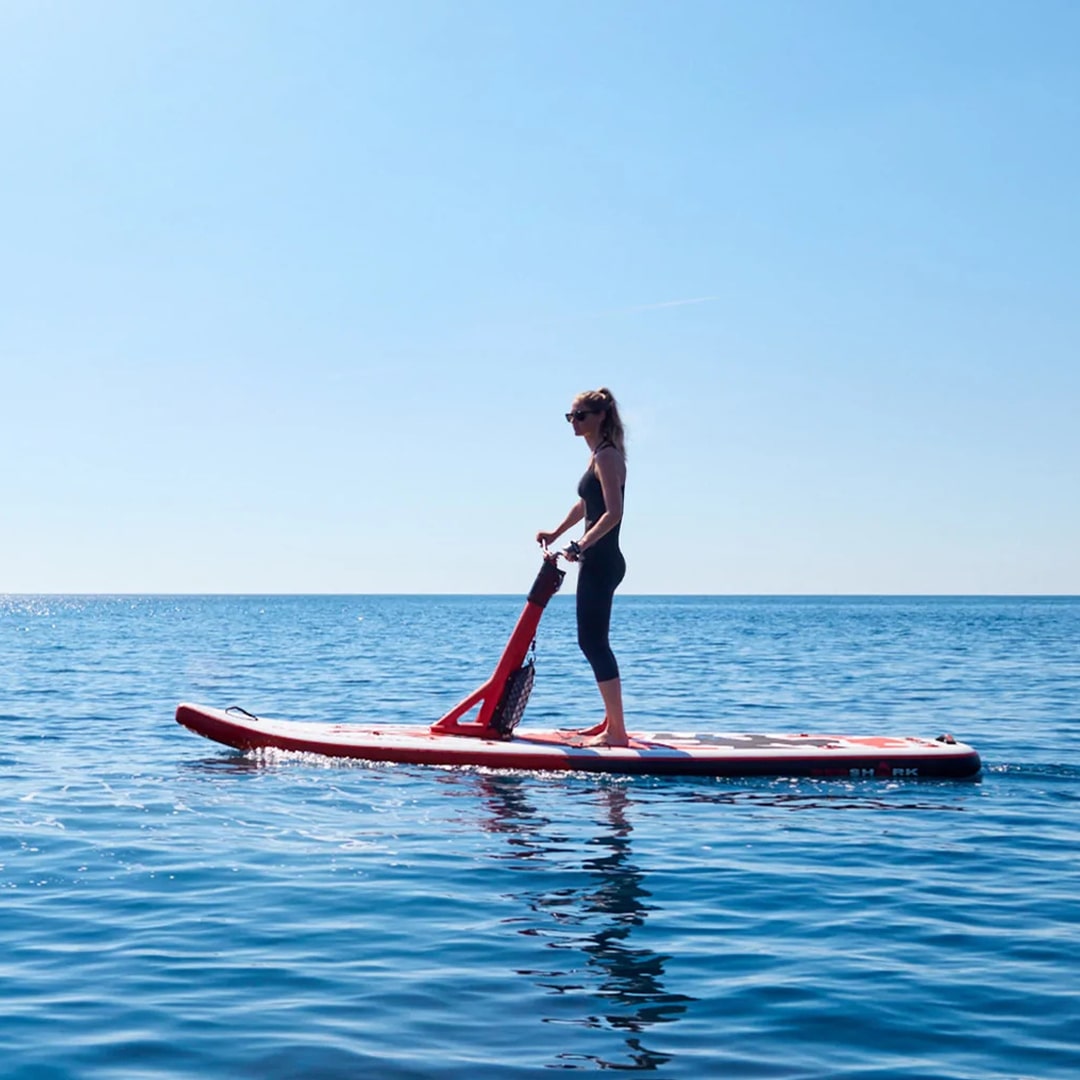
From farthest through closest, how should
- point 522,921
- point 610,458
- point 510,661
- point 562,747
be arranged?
point 510,661
point 562,747
point 610,458
point 522,921

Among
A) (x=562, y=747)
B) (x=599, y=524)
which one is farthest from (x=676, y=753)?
(x=599, y=524)

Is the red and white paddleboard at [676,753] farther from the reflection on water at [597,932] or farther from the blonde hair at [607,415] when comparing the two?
the blonde hair at [607,415]

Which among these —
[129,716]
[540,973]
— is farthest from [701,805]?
[129,716]

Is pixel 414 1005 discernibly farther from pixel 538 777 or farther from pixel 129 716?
pixel 129 716

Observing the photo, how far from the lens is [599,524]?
9.00 m

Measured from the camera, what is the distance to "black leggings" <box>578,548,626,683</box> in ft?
29.9

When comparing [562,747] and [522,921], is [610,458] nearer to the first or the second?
[562,747]

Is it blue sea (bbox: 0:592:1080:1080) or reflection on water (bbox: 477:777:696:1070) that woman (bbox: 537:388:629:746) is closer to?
blue sea (bbox: 0:592:1080:1080)

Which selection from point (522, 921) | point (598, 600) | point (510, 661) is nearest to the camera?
point (522, 921)

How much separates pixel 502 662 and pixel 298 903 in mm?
4220

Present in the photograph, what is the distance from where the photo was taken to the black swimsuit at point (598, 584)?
911 centimetres

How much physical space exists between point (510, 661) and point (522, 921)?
442 cm

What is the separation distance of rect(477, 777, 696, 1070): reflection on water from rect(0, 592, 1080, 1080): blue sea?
0.7 inches

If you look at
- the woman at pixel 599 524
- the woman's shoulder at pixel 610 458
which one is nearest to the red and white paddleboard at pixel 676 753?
the woman at pixel 599 524
